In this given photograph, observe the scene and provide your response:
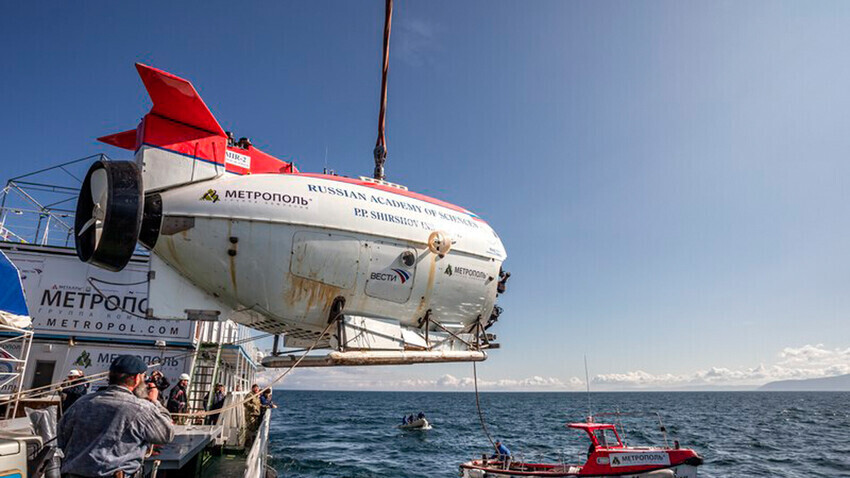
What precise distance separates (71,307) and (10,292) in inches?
201

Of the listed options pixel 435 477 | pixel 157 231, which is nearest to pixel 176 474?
pixel 157 231

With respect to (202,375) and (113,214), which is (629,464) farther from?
(113,214)

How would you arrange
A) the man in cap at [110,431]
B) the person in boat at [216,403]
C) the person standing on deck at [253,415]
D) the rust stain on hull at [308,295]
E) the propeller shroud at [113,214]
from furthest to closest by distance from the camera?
1. the person standing on deck at [253,415]
2. the person in boat at [216,403]
3. the rust stain on hull at [308,295]
4. the propeller shroud at [113,214]
5. the man in cap at [110,431]

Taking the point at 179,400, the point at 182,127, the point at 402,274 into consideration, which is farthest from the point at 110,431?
the point at 179,400

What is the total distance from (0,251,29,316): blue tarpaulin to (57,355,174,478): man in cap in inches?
344

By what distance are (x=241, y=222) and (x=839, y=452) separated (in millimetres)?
38617

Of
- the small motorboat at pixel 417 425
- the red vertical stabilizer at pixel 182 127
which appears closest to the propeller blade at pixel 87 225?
the red vertical stabilizer at pixel 182 127

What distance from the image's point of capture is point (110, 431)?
309 centimetres

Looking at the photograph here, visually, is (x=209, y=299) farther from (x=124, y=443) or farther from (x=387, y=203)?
(x=124, y=443)

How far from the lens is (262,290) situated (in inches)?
237

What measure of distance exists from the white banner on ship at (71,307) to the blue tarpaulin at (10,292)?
4.09 m

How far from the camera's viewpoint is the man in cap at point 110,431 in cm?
304

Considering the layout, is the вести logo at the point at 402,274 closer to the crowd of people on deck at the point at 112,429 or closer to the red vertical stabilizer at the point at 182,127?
the red vertical stabilizer at the point at 182,127

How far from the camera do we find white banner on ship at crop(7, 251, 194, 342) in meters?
13.9
